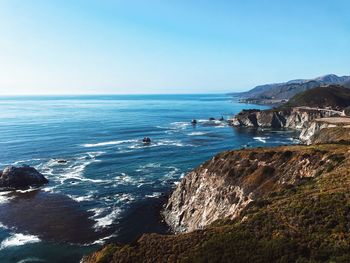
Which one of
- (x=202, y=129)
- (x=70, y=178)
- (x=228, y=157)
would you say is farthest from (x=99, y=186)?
(x=202, y=129)

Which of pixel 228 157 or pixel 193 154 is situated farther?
pixel 193 154

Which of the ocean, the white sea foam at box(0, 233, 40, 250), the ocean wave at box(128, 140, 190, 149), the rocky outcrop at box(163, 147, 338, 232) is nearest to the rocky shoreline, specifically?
the rocky outcrop at box(163, 147, 338, 232)

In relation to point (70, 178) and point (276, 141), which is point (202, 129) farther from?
point (70, 178)

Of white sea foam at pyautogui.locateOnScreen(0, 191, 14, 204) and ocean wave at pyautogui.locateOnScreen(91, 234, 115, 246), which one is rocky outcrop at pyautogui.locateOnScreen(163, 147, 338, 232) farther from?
white sea foam at pyautogui.locateOnScreen(0, 191, 14, 204)

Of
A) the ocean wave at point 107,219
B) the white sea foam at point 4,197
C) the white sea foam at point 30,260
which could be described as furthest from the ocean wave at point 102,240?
the white sea foam at point 4,197

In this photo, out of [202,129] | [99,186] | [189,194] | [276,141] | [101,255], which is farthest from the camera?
[202,129]

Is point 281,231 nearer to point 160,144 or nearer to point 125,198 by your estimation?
point 125,198

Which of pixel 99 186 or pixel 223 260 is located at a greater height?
pixel 223 260
